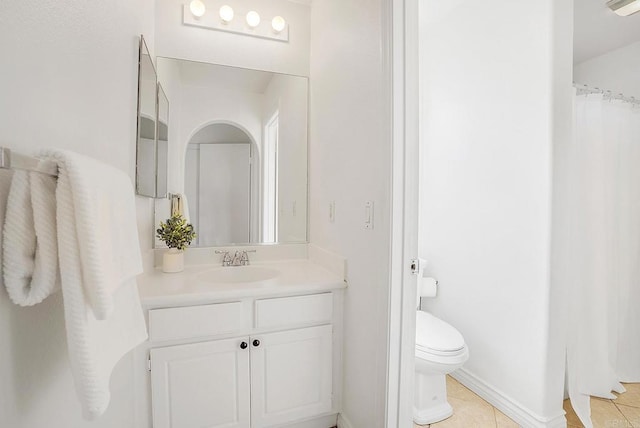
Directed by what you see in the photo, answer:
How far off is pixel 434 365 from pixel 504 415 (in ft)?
1.99

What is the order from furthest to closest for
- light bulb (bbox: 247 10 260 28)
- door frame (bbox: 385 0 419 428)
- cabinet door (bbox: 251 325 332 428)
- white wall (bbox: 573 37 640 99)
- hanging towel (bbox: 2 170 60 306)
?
white wall (bbox: 573 37 640 99)
light bulb (bbox: 247 10 260 28)
cabinet door (bbox: 251 325 332 428)
door frame (bbox: 385 0 419 428)
hanging towel (bbox: 2 170 60 306)

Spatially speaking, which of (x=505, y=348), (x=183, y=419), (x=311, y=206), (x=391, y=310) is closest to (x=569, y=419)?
(x=505, y=348)

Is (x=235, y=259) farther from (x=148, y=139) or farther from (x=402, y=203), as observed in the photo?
(x=402, y=203)

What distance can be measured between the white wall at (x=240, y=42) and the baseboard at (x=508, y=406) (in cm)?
234

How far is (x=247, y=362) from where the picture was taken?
4.74ft

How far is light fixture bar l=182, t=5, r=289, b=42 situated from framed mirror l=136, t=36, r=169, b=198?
0.48 m

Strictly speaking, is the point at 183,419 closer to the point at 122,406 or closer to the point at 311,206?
the point at 122,406

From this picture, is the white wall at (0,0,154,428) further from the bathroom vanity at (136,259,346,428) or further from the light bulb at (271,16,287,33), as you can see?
the light bulb at (271,16,287,33)

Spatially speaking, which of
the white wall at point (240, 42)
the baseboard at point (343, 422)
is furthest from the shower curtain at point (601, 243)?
the white wall at point (240, 42)

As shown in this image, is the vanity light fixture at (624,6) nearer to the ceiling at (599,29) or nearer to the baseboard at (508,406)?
the ceiling at (599,29)

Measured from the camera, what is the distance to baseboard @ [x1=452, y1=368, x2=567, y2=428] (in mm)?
1620

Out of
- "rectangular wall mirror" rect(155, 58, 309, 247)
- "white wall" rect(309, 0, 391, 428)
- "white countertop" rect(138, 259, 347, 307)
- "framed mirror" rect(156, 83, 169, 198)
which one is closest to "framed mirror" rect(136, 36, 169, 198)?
"framed mirror" rect(156, 83, 169, 198)

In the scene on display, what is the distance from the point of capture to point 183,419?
1363 millimetres

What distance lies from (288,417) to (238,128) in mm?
1674
